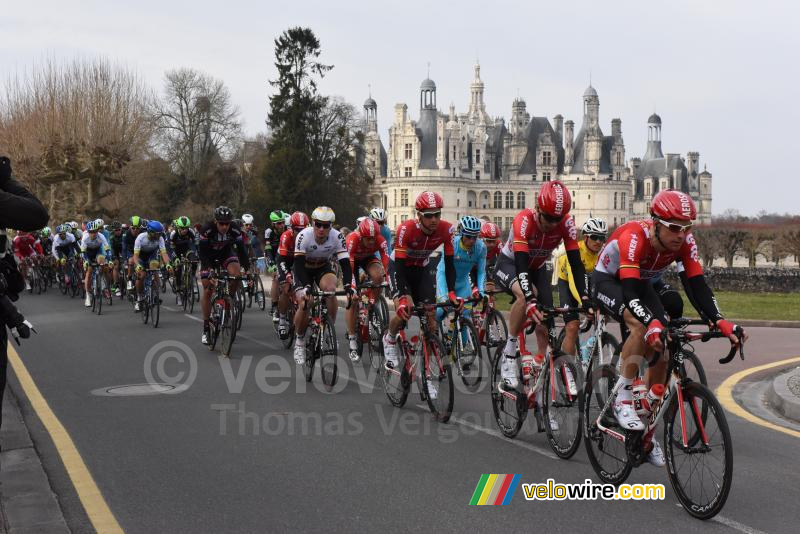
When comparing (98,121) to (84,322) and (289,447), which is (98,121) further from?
(289,447)

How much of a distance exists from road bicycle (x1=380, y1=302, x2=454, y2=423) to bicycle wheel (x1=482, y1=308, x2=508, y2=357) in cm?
252

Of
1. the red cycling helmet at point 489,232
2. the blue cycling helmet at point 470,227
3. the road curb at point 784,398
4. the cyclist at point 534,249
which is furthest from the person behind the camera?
the red cycling helmet at point 489,232

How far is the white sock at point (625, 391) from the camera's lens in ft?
20.4

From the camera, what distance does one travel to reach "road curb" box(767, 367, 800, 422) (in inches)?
361

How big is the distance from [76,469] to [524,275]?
3.71m

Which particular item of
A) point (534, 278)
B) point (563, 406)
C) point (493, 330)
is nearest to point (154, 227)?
point (493, 330)

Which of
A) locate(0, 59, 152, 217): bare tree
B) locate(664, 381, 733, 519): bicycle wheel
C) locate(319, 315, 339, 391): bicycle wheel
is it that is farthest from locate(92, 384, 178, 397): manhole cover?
locate(0, 59, 152, 217): bare tree

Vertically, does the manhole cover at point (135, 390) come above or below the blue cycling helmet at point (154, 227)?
below

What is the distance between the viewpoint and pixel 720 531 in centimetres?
541

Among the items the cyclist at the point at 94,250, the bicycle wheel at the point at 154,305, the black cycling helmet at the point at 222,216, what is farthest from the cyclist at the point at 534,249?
the cyclist at the point at 94,250

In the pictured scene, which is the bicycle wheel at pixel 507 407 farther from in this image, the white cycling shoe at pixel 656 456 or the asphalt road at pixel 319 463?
the white cycling shoe at pixel 656 456

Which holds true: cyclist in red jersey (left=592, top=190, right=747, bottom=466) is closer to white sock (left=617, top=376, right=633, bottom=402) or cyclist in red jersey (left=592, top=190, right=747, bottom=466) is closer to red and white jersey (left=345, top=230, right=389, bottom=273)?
white sock (left=617, top=376, right=633, bottom=402)

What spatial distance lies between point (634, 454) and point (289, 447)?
2899 millimetres

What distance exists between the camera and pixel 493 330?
38.7ft
